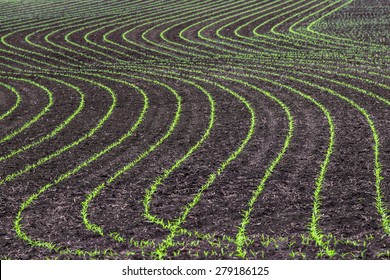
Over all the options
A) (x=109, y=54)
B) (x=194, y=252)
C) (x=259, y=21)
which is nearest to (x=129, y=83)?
(x=109, y=54)

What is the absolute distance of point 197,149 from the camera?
12594mm

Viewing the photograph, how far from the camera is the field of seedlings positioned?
337 inches

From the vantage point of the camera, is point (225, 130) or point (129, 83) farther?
point (129, 83)

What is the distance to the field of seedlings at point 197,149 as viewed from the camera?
8.56 metres

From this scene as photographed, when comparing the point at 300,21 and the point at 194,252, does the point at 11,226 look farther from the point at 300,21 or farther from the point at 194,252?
the point at 300,21

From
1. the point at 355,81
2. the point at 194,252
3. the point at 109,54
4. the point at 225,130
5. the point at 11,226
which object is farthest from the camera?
the point at 109,54

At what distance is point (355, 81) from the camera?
18859 millimetres

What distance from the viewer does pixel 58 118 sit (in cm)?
1543

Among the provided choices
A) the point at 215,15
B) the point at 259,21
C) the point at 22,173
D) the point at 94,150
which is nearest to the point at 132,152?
the point at 94,150

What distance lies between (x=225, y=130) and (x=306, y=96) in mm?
4483

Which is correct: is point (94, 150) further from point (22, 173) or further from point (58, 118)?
point (58, 118)

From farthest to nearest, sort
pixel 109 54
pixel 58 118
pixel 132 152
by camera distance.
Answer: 1. pixel 109 54
2. pixel 58 118
3. pixel 132 152

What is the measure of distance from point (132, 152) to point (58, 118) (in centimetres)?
402

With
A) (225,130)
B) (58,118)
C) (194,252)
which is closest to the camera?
(194,252)
